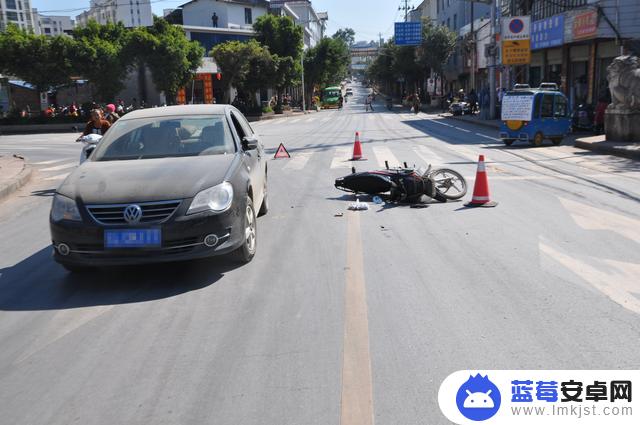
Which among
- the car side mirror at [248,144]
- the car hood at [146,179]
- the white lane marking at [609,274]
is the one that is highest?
the car side mirror at [248,144]

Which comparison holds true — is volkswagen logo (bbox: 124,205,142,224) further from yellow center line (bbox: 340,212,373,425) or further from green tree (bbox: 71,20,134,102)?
green tree (bbox: 71,20,134,102)

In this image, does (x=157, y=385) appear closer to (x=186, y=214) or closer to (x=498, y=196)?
(x=186, y=214)

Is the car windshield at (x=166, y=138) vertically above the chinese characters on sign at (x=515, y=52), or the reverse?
the chinese characters on sign at (x=515, y=52)

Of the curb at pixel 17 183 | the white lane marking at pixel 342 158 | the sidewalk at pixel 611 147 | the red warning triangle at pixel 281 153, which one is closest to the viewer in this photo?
the curb at pixel 17 183

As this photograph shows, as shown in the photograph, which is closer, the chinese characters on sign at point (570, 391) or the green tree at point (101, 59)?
the chinese characters on sign at point (570, 391)

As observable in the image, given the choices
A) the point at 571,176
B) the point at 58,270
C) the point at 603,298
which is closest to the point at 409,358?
the point at 603,298

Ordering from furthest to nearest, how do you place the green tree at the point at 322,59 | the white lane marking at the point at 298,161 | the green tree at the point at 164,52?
the green tree at the point at 322,59 → the green tree at the point at 164,52 → the white lane marking at the point at 298,161

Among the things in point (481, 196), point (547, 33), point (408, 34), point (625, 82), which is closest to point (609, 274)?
point (481, 196)

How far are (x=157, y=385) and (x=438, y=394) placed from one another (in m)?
1.69

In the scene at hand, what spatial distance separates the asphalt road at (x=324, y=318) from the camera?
3768 mm

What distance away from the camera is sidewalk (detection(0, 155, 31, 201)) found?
13.0 meters

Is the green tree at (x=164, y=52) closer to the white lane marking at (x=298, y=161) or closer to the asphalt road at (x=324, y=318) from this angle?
the white lane marking at (x=298, y=161)

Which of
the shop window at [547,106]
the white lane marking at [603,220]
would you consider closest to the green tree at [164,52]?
the shop window at [547,106]

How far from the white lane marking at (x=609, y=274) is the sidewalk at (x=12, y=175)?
1045cm
